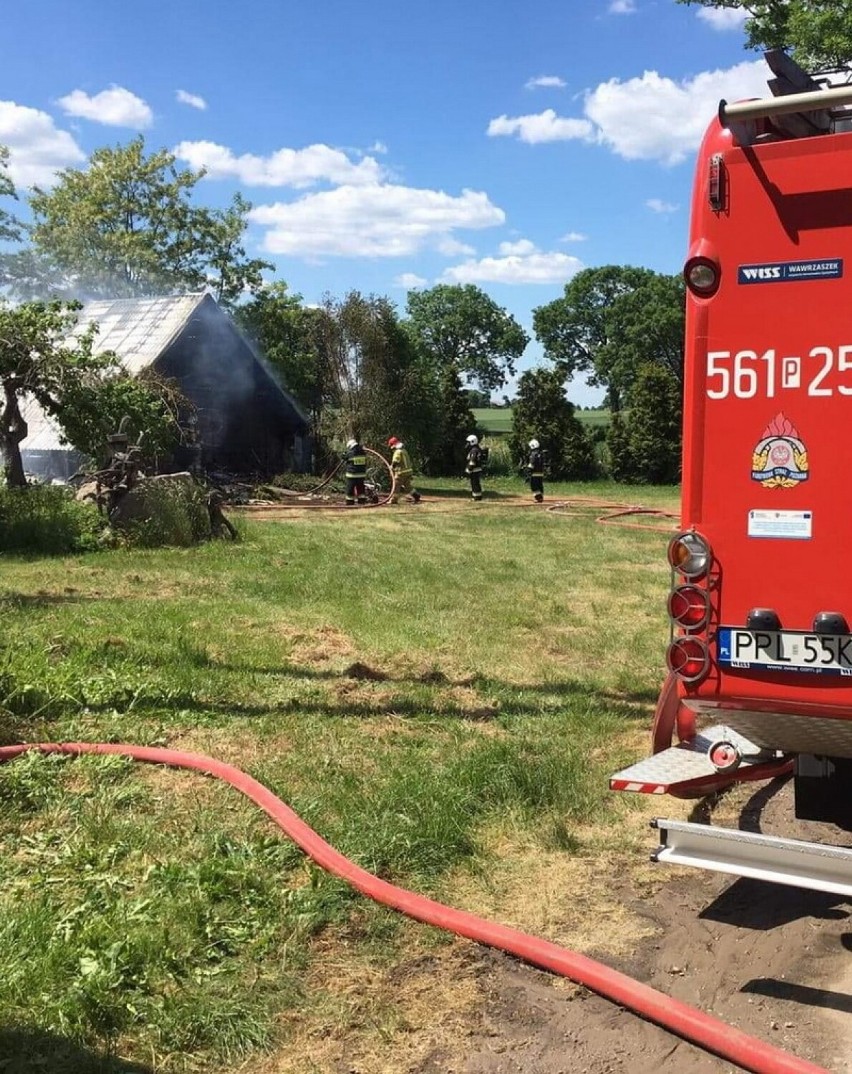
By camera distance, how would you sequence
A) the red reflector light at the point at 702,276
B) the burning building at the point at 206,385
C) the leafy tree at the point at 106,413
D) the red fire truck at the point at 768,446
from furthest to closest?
the burning building at the point at 206,385 < the leafy tree at the point at 106,413 < the red reflector light at the point at 702,276 < the red fire truck at the point at 768,446

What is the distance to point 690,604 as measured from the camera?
3637mm

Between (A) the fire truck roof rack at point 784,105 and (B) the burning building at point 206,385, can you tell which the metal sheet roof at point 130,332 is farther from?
(A) the fire truck roof rack at point 784,105

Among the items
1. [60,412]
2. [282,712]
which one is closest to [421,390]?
[60,412]

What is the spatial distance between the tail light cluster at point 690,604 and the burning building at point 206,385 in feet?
66.5

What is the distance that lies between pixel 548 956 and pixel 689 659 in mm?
1208

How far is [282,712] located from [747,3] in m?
26.6

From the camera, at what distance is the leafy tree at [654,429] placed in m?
35.6

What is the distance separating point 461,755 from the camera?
5.18 metres

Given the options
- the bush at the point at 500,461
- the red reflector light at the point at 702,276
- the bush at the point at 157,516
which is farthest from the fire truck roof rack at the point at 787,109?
the bush at the point at 500,461

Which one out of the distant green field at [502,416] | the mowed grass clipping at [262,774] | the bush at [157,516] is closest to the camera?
the mowed grass clipping at [262,774]

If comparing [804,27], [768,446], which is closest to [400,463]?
[804,27]

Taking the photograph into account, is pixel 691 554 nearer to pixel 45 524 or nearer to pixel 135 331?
pixel 45 524

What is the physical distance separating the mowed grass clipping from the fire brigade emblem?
1870 mm

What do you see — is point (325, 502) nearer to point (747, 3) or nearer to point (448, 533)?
point (448, 533)
